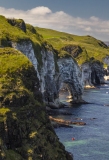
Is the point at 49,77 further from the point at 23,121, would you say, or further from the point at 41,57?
the point at 23,121

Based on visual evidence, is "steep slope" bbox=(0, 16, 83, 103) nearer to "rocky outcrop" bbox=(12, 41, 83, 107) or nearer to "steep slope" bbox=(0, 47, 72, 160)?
"rocky outcrop" bbox=(12, 41, 83, 107)

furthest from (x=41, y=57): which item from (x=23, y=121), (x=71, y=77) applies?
(x=23, y=121)

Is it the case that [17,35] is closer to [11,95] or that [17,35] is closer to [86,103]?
[86,103]

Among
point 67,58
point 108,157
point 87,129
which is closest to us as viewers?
point 108,157

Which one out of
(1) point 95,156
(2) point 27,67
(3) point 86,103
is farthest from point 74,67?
(2) point 27,67

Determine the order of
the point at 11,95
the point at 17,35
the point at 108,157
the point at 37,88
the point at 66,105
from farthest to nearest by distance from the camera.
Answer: the point at 66,105, the point at 17,35, the point at 108,157, the point at 37,88, the point at 11,95
